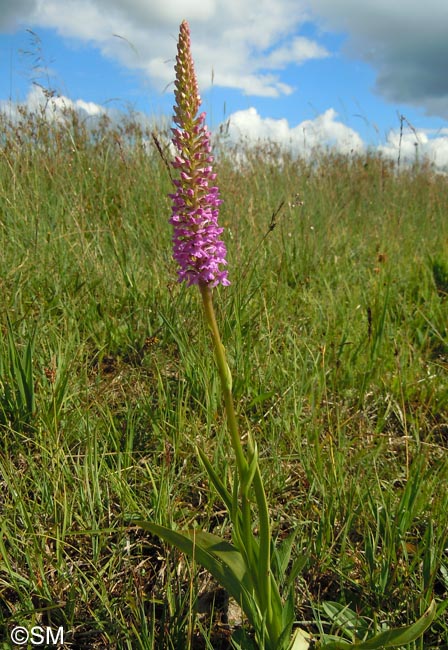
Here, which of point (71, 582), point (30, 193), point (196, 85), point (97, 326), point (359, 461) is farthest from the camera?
point (30, 193)

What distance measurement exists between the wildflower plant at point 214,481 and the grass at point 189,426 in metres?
0.13

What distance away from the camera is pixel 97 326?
8.98ft

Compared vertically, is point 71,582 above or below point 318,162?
below

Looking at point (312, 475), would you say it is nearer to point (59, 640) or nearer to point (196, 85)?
point (59, 640)

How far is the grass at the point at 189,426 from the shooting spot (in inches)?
59.0

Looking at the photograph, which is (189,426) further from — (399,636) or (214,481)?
(399,636)

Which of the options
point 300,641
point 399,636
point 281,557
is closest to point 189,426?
point 281,557

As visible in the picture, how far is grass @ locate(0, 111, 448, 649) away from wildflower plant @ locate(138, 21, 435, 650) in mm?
126

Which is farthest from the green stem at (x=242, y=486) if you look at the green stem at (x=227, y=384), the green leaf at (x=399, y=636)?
the green leaf at (x=399, y=636)

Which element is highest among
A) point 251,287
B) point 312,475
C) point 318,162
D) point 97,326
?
point 318,162

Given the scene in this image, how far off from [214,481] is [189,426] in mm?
841

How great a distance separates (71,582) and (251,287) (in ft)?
6.42

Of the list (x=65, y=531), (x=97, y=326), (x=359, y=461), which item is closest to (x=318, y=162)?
(x=97, y=326)

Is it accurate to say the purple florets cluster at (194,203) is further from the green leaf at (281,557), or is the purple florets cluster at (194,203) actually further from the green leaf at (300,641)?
the green leaf at (300,641)
